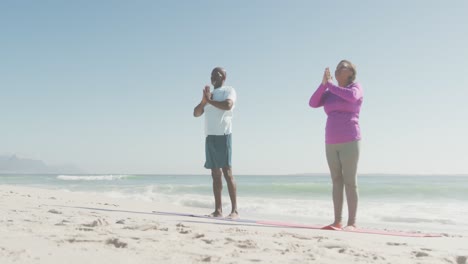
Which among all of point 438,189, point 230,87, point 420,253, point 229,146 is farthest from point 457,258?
point 438,189

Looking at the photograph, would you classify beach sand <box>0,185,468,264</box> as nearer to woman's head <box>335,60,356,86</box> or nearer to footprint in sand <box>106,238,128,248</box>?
footprint in sand <box>106,238,128,248</box>

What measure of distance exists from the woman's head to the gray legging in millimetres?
588

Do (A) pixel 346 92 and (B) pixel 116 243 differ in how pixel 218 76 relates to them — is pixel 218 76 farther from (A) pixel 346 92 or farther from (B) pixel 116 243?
(B) pixel 116 243

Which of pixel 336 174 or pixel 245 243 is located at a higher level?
pixel 336 174

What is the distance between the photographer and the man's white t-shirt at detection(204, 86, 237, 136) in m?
4.64

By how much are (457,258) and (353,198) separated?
139 centimetres

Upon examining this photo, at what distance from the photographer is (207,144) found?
469cm

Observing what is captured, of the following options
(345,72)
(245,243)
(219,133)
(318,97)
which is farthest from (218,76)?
(245,243)

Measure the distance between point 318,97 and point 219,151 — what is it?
4.14ft

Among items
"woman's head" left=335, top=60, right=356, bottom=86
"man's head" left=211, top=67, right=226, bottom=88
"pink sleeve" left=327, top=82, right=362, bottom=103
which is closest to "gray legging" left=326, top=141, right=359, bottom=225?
"pink sleeve" left=327, top=82, right=362, bottom=103

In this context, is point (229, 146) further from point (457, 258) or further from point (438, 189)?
point (438, 189)

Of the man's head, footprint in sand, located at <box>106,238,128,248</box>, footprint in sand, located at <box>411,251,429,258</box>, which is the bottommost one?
footprint in sand, located at <box>411,251,429,258</box>

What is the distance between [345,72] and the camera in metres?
3.88

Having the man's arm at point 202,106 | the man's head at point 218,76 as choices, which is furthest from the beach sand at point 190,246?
the man's head at point 218,76
